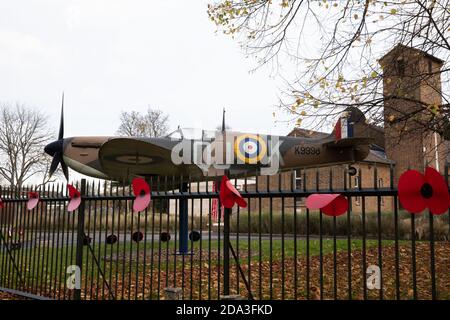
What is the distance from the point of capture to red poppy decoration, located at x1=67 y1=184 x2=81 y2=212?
17.7ft

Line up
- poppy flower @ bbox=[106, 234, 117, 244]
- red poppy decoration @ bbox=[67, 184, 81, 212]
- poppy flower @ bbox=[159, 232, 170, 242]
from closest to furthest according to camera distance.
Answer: poppy flower @ bbox=[159, 232, 170, 242] → poppy flower @ bbox=[106, 234, 117, 244] → red poppy decoration @ bbox=[67, 184, 81, 212]

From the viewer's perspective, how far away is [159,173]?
12.3 m

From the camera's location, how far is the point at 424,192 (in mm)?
2842

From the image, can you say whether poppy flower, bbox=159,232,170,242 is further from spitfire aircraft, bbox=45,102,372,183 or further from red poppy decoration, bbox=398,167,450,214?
spitfire aircraft, bbox=45,102,372,183

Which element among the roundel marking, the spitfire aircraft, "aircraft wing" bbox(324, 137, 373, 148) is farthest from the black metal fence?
"aircraft wing" bbox(324, 137, 373, 148)

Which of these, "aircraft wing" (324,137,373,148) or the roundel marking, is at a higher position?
"aircraft wing" (324,137,373,148)

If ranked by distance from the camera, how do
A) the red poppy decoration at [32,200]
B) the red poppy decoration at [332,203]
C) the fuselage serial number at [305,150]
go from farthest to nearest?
1. the fuselage serial number at [305,150]
2. the red poppy decoration at [32,200]
3. the red poppy decoration at [332,203]

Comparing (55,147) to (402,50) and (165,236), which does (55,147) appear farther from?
(402,50)

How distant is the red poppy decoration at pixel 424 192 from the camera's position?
2756 millimetres

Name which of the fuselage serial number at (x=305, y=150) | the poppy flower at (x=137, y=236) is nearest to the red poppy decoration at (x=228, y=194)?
the poppy flower at (x=137, y=236)

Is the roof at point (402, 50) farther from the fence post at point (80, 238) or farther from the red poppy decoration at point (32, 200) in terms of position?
the red poppy decoration at point (32, 200)
